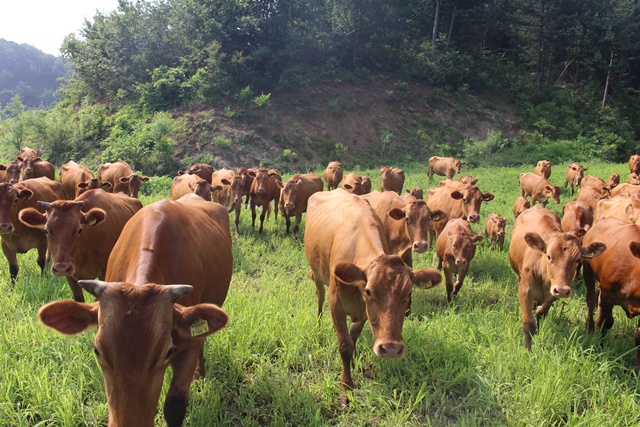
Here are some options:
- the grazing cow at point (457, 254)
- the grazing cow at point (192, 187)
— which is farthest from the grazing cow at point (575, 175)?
the grazing cow at point (192, 187)

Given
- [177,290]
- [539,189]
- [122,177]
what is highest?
[177,290]

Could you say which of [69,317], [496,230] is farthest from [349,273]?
[496,230]

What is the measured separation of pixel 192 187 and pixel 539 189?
12691 mm

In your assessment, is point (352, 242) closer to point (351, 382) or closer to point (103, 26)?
point (351, 382)

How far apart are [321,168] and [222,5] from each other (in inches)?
504

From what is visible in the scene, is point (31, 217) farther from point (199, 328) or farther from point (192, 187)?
point (192, 187)

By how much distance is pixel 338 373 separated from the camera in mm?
4664

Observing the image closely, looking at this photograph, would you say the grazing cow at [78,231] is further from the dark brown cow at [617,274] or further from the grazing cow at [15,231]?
the dark brown cow at [617,274]

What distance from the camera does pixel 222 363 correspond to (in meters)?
4.60

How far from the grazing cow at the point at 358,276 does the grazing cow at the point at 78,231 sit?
9.37 feet

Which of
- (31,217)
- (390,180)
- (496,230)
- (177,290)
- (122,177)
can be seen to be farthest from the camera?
(390,180)

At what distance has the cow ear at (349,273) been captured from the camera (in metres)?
3.91

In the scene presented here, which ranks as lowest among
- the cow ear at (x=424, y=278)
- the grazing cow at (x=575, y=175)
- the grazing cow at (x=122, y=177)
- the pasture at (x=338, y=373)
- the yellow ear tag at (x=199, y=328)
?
the pasture at (x=338, y=373)

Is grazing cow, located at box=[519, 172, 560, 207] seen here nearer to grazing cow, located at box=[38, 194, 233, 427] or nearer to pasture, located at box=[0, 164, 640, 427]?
pasture, located at box=[0, 164, 640, 427]
